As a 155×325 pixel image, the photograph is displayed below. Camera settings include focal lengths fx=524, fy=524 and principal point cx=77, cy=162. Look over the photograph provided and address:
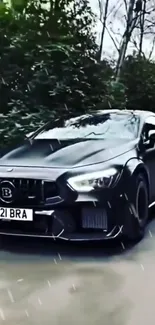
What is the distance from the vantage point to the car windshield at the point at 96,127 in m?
5.60

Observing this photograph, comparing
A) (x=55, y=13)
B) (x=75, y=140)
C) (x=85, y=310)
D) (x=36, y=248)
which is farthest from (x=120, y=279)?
(x=55, y=13)

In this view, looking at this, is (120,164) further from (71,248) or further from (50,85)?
(50,85)

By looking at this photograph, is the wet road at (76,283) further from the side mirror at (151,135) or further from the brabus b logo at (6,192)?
the side mirror at (151,135)

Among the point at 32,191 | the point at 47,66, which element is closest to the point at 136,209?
the point at 32,191

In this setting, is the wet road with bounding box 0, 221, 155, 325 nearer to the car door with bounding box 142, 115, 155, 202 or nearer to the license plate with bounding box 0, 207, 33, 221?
the license plate with bounding box 0, 207, 33, 221

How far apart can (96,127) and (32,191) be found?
4.83 ft

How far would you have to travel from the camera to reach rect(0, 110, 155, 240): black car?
4500 mm

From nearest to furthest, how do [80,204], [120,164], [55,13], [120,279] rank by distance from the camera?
[120,279] < [80,204] < [120,164] < [55,13]

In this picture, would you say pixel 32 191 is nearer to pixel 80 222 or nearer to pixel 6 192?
pixel 6 192

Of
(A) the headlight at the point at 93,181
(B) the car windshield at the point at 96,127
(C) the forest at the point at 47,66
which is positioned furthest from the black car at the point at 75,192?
(C) the forest at the point at 47,66

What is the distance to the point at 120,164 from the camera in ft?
15.7

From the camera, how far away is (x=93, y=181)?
4.54 meters

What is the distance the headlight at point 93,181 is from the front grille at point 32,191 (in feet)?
0.60

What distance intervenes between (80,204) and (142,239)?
2.87 ft
